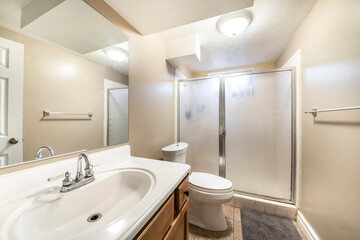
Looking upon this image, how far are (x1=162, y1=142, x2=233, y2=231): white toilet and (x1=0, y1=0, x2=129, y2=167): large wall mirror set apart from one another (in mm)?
830

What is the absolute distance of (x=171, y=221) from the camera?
672 millimetres

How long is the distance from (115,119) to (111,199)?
1.84ft

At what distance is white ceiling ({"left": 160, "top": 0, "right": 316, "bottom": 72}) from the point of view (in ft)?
4.16

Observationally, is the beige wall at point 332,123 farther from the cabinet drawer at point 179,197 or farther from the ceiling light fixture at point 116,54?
the ceiling light fixture at point 116,54

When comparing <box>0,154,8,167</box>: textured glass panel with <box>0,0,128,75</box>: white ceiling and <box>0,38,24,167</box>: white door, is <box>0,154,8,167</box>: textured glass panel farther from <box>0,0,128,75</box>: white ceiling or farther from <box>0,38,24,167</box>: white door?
<box>0,0,128,75</box>: white ceiling

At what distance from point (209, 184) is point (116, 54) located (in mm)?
1462

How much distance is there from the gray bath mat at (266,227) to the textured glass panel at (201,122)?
0.62 meters

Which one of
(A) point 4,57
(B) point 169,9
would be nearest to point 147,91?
(B) point 169,9

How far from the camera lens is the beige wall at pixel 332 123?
818mm

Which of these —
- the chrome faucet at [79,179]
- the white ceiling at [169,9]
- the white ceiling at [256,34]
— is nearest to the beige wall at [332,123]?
the white ceiling at [256,34]

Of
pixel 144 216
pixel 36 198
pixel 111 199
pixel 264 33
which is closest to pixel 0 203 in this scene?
pixel 36 198

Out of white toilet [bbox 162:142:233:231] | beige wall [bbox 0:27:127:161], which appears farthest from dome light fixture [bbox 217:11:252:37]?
white toilet [bbox 162:142:233:231]

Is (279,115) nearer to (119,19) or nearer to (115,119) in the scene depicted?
(115,119)

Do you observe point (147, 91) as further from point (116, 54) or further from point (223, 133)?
point (223, 133)
